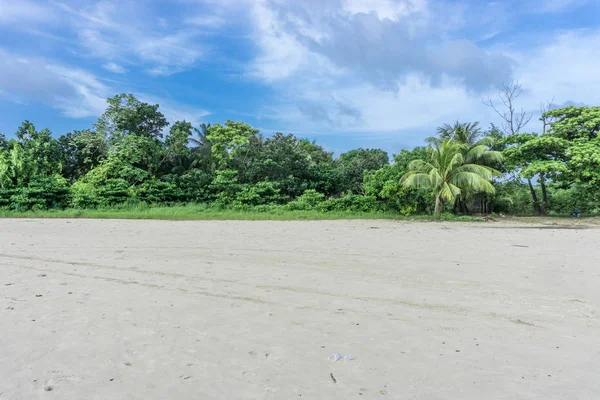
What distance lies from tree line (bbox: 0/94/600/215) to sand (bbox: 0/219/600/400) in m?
13.1

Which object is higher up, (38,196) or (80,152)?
(80,152)

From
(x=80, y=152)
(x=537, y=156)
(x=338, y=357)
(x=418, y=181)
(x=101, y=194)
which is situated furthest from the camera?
(x=80, y=152)

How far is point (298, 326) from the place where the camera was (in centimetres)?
389

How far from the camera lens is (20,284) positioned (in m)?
5.51

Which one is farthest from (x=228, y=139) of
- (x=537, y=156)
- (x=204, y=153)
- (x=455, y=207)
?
(x=537, y=156)

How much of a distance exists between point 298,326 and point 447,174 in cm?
1694

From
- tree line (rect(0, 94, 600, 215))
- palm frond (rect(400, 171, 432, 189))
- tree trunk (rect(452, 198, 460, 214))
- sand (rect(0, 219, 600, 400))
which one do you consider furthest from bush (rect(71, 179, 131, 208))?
tree trunk (rect(452, 198, 460, 214))

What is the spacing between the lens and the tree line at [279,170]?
1959 centimetres

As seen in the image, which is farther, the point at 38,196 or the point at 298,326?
the point at 38,196

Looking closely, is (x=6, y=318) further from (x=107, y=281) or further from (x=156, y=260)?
(x=156, y=260)

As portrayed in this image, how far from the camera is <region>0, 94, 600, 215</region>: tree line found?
19594 millimetres

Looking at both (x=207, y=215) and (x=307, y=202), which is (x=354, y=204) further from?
(x=207, y=215)

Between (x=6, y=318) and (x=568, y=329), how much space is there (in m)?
6.00

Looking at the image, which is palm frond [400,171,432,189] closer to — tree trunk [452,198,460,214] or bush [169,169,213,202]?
tree trunk [452,198,460,214]
